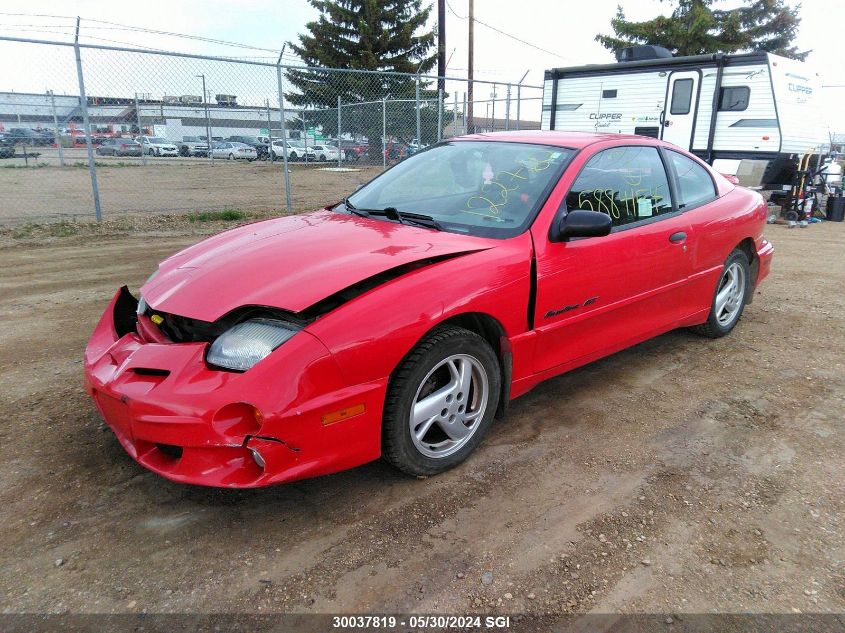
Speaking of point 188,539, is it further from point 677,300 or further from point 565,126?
point 565,126

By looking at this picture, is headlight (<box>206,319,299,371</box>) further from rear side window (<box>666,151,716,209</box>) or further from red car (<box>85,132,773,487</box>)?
rear side window (<box>666,151,716,209</box>)

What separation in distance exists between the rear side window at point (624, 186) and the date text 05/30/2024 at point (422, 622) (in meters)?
2.13

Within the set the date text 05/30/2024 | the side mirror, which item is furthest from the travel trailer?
the date text 05/30/2024

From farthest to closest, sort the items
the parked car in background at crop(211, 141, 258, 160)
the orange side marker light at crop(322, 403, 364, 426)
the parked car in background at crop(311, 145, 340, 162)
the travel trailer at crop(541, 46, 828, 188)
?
the parked car in background at crop(211, 141, 258, 160) → the parked car in background at crop(311, 145, 340, 162) → the travel trailer at crop(541, 46, 828, 188) → the orange side marker light at crop(322, 403, 364, 426)

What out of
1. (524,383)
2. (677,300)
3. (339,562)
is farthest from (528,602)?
(677,300)

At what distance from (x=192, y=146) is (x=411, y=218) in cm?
2357

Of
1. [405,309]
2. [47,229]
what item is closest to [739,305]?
[405,309]

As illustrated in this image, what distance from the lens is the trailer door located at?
1138 cm

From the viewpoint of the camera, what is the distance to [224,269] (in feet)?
9.46

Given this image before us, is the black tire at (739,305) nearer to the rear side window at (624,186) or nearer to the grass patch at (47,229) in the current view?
the rear side window at (624,186)

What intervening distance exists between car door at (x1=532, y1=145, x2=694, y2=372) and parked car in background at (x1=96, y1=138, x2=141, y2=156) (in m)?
21.6

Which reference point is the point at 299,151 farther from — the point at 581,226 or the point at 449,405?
the point at 449,405

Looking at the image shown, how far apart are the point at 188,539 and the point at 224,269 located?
1.19 metres

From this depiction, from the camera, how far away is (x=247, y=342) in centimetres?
243
